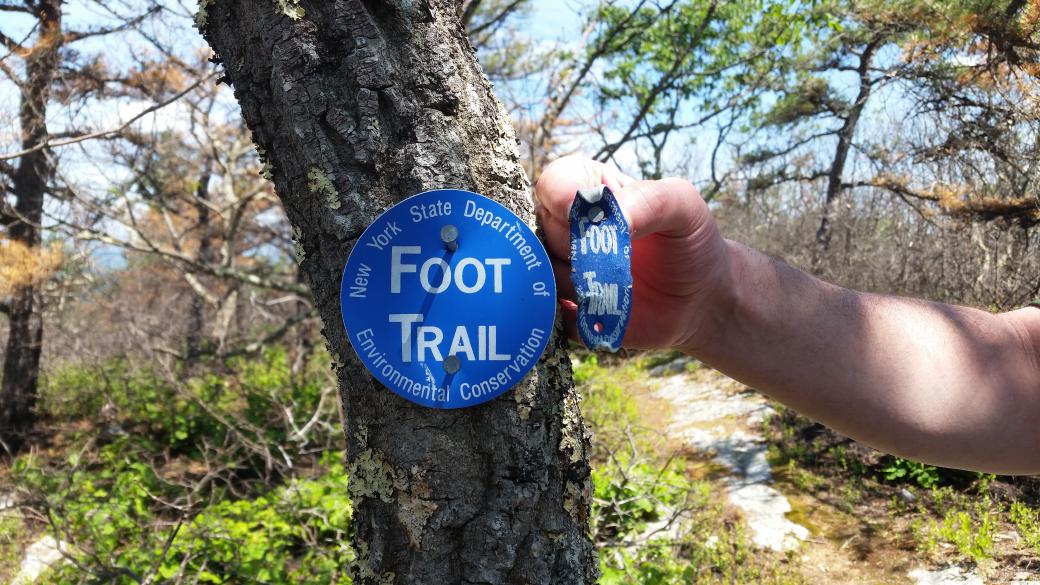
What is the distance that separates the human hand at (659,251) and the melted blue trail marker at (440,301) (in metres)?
0.11

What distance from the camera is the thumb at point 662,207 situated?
941 millimetres

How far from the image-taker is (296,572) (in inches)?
128

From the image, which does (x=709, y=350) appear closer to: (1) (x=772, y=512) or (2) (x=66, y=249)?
(1) (x=772, y=512)

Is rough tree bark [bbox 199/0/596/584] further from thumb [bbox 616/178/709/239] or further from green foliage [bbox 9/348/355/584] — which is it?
green foliage [bbox 9/348/355/584]

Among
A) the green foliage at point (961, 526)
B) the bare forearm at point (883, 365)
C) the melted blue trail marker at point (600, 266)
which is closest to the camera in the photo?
the melted blue trail marker at point (600, 266)

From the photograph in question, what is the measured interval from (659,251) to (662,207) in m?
0.12

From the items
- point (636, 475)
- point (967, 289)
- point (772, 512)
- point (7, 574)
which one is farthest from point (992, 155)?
point (7, 574)

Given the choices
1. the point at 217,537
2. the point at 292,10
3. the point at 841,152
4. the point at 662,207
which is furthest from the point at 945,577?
the point at 841,152

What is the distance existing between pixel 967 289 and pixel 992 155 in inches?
41.9

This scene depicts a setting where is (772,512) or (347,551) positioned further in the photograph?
(772,512)

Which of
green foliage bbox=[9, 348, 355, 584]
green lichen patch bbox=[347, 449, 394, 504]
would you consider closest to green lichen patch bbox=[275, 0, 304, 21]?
green lichen patch bbox=[347, 449, 394, 504]

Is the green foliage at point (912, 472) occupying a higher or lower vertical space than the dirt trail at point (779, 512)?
higher

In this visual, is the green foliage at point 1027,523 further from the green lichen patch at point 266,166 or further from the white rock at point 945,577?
the green lichen patch at point 266,166

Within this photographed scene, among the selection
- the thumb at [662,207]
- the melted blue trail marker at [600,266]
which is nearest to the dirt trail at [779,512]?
the thumb at [662,207]
